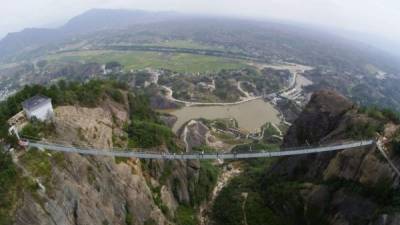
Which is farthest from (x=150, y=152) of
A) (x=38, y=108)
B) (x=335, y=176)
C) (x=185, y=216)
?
(x=335, y=176)

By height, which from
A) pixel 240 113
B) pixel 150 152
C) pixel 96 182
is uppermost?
pixel 96 182

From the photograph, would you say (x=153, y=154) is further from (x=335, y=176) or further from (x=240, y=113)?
(x=240, y=113)

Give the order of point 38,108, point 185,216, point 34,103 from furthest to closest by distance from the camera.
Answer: point 185,216 → point 34,103 → point 38,108

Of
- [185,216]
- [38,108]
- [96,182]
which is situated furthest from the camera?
[185,216]

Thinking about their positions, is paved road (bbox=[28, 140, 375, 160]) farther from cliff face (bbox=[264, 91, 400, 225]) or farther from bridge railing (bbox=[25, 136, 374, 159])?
cliff face (bbox=[264, 91, 400, 225])

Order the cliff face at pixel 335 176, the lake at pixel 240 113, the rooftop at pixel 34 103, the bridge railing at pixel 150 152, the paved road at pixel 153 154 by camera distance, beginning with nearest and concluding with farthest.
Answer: the paved road at pixel 153 154
the bridge railing at pixel 150 152
the rooftop at pixel 34 103
the cliff face at pixel 335 176
the lake at pixel 240 113

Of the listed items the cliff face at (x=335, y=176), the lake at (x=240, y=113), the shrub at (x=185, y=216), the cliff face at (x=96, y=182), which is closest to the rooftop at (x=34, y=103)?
the cliff face at (x=96, y=182)

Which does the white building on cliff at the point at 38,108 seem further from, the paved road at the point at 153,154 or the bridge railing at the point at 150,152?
the paved road at the point at 153,154
